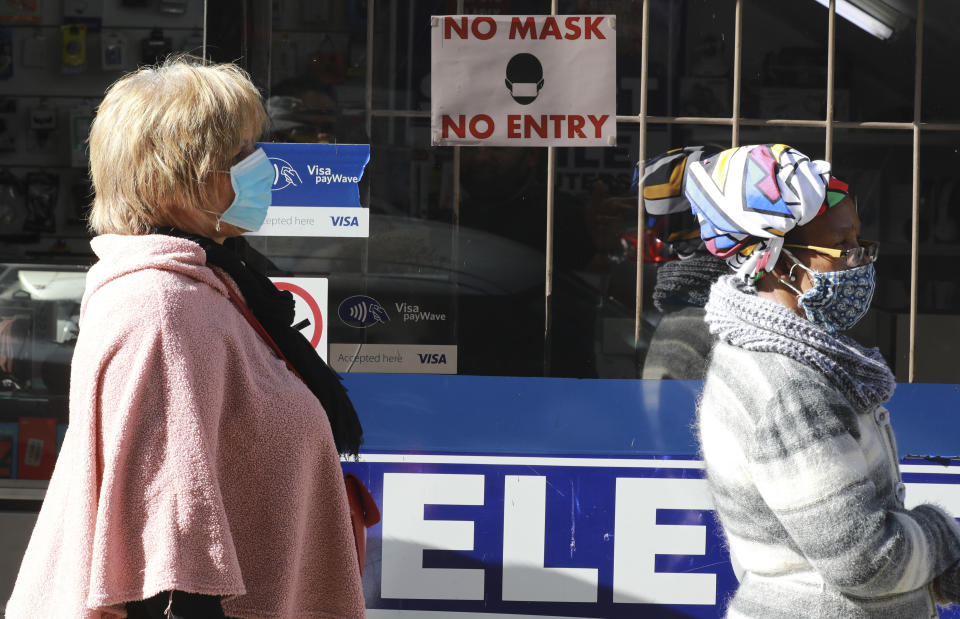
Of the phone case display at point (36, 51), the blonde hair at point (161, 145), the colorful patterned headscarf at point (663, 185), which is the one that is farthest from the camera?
the phone case display at point (36, 51)

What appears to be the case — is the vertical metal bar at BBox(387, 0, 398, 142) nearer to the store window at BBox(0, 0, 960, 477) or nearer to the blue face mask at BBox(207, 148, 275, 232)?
the store window at BBox(0, 0, 960, 477)

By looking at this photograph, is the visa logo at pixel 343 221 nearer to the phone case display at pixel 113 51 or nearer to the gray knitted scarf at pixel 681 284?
the gray knitted scarf at pixel 681 284

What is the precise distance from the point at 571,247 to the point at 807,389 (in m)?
1.38

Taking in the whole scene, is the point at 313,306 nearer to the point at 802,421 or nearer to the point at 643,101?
the point at 643,101

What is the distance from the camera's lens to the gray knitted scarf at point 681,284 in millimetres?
3043

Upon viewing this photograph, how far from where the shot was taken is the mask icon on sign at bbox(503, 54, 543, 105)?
301 centimetres

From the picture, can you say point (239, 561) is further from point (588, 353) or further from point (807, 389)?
point (588, 353)

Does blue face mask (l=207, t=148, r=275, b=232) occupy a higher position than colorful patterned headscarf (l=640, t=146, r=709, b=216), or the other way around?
colorful patterned headscarf (l=640, t=146, r=709, b=216)

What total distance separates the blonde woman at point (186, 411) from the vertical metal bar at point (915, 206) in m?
2.04

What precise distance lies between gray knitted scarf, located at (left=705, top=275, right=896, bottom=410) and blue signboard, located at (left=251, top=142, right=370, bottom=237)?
148 centimetres

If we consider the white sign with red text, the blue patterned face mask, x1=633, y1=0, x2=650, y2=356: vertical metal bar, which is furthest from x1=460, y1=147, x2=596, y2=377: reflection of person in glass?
the blue patterned face mask

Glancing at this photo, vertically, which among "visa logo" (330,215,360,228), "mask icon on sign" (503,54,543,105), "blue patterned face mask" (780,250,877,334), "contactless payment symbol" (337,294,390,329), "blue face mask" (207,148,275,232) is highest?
"mask icon on sign" (503,54,543,105)

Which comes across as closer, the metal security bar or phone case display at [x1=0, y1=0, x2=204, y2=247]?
the metal security bar

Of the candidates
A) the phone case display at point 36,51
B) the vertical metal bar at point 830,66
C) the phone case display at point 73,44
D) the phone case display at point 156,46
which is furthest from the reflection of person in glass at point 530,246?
the phone case display at point 36,51
